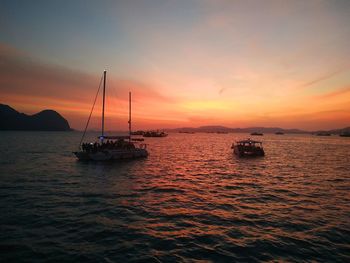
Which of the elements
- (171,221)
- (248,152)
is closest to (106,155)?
(171,221)

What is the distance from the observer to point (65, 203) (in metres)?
19.0

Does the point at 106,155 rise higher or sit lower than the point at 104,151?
lower

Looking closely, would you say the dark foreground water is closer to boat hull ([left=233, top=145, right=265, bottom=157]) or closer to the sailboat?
the sailboat

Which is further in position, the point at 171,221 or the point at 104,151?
the point at 104,151

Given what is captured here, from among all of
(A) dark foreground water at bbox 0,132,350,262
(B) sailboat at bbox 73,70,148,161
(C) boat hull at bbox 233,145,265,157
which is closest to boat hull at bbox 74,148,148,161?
(B) sailboat at bbox 73,70,148,161

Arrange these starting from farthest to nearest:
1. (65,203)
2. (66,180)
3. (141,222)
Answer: (66,180)
(65,203)
(141,222)

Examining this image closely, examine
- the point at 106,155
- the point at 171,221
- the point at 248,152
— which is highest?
the point at 106,155

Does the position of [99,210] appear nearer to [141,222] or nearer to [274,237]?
[141,222]

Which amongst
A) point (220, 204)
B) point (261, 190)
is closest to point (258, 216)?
point (220, 204)

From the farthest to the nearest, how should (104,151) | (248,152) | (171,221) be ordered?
(248,152) < (104,151) < (171,221)

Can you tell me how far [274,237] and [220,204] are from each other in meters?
6.62

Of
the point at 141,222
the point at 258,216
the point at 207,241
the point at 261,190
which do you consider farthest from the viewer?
the point at 261,190

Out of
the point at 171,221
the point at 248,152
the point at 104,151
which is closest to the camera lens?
the point at 171,221

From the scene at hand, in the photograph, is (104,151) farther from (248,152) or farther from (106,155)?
(248,152)
